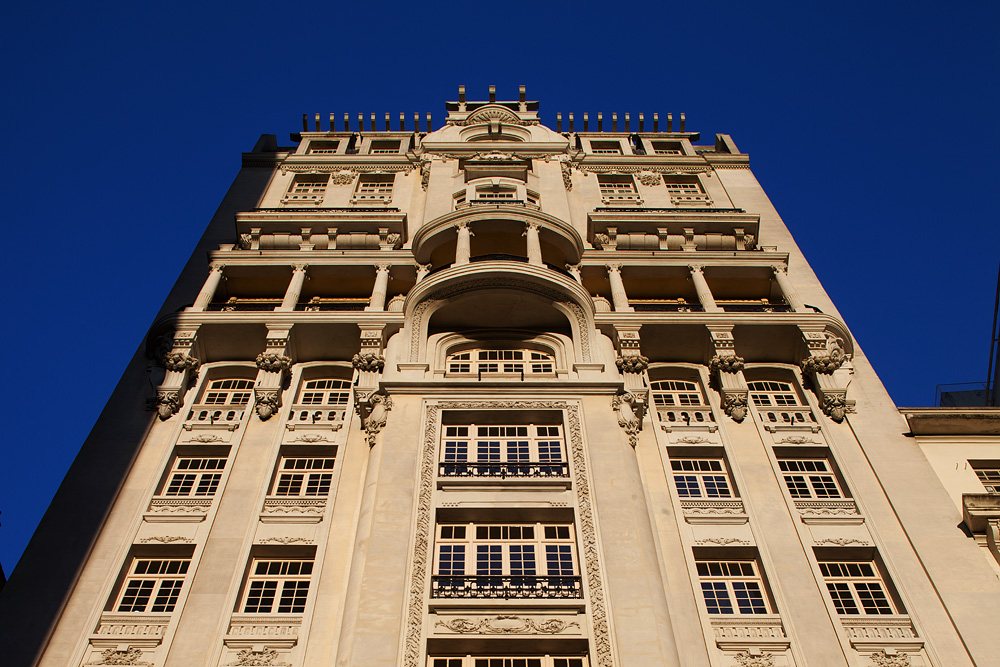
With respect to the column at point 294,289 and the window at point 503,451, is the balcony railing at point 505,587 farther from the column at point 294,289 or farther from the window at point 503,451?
the column at point 294,289

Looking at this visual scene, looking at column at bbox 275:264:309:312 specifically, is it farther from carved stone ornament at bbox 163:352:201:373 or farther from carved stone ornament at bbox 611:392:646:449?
carved stone ornament at bbox 611:392:646:449

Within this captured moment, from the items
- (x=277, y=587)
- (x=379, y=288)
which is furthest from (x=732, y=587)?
(x=379, y=288)

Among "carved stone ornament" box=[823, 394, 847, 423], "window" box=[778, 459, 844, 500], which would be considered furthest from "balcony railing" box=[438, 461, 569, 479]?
"carved stone ornament" box=[823, 394, 847, 423]

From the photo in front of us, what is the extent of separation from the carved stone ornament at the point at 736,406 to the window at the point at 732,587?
22.3 feet

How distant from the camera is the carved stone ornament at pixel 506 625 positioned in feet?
81.1

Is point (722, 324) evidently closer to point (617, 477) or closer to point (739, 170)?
point (617, 477)

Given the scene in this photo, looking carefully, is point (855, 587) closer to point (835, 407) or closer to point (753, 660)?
point (753, 660)

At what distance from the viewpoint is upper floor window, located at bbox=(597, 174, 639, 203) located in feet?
172

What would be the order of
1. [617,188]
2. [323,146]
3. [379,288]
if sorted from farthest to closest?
[323,146] → [617,188] → [379,288]

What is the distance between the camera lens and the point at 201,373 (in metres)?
37.2

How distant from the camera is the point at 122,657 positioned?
25469 millimetres

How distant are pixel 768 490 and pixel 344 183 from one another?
3089cm

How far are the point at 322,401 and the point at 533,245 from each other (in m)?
11.3

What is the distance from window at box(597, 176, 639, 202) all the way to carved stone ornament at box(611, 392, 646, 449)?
20.6 metres
